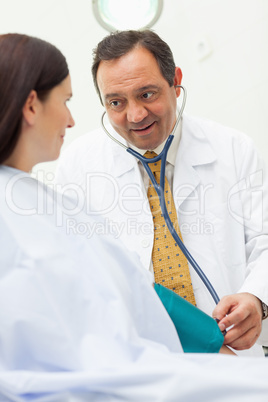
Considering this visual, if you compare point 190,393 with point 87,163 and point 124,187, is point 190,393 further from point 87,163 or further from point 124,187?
point 87,163

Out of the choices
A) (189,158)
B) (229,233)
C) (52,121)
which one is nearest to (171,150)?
(189,158)

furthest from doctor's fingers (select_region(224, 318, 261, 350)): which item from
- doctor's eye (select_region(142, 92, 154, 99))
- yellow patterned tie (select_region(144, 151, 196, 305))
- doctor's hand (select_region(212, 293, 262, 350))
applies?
doctor's eye (select_region(142, 92, 154, 99))

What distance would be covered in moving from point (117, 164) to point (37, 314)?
1.04 meters

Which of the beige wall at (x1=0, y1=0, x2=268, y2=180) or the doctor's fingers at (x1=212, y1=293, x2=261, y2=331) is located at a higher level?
the beige wall at (x1=0, y1=0, x2=268, y2=180)

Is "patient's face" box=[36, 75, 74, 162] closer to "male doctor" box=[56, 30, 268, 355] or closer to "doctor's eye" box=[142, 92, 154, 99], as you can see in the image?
"male doctor" box=[56, 30, 268, 355]

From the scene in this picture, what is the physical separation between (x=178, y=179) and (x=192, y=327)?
73 centimetres

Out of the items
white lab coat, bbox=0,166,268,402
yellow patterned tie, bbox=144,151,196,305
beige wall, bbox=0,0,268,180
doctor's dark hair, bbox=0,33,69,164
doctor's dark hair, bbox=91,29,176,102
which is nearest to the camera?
white lab coat, bbox=0,166,268,402

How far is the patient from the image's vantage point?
65 cm

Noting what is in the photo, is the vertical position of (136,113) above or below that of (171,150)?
above

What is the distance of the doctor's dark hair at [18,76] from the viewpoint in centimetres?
82

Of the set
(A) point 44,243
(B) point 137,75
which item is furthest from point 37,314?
(B) point 137,75

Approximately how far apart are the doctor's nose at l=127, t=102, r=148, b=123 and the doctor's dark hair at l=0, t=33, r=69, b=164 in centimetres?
62

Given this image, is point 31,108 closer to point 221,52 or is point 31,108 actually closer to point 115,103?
point 115,103

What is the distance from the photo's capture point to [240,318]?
1.15 m
